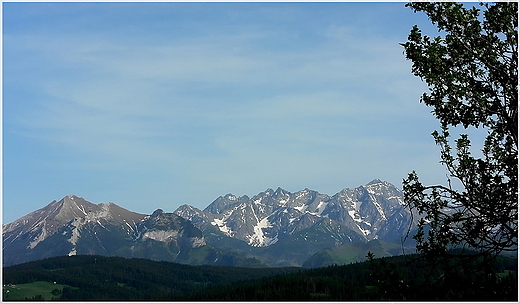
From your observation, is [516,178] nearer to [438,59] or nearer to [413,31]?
[438,59]

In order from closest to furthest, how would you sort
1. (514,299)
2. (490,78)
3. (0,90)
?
(514,299) → (490,78) → (0,90)

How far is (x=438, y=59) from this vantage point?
2114 cm

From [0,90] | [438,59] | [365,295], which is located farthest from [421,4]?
[0,90]

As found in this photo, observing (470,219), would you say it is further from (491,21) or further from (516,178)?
(491,21)

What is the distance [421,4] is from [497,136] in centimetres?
591

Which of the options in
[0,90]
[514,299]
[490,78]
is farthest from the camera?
[0,90]

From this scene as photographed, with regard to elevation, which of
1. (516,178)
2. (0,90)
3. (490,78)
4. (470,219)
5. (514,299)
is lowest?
(514,299)

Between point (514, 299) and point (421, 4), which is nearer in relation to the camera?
point (514, 299)

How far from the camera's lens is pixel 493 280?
69.5 feet

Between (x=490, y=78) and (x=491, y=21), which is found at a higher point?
(x=491, y=21)

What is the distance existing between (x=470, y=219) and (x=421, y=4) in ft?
28.1

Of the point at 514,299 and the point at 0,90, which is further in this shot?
the point at 0,90

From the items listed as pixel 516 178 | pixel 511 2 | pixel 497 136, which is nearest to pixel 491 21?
pixel 511 2

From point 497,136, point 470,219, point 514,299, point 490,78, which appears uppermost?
point 490,78
